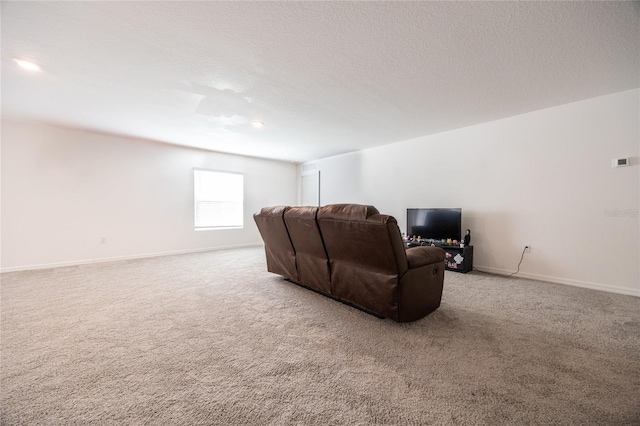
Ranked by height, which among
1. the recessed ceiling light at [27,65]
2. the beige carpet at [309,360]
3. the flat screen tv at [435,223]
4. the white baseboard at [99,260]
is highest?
the recessed ceiling light at [27,65]

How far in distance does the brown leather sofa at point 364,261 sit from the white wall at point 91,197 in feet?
12.4

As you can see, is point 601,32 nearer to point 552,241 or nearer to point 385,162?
point 552,241

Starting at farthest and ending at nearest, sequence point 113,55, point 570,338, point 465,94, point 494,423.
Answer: point 465,94
point 113,55
point 570,338
point 494,423

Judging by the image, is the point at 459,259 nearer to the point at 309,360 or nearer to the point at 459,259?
the point at 459,259

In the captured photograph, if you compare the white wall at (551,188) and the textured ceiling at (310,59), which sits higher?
the textured ceiling at (310,59)

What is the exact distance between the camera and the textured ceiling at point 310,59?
184 centimetres

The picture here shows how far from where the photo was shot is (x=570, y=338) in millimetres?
1973

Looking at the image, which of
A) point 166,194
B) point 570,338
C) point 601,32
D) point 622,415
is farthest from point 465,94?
point 166,194

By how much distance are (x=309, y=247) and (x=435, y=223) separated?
2.64m

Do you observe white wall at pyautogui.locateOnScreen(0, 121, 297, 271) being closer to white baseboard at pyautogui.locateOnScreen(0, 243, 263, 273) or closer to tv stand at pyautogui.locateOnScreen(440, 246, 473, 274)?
white baseboard at pyautogui.locateOnScreen(0, 243, 263, 273)

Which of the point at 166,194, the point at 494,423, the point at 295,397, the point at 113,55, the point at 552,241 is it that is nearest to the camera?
the point at 494,423

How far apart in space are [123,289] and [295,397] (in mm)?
2928

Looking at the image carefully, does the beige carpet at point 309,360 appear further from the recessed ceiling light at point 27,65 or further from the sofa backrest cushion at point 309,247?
the recessed ceiling light at point 27,65

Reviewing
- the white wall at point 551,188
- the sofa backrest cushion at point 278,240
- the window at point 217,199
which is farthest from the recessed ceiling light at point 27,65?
the white wall at point 551,188
